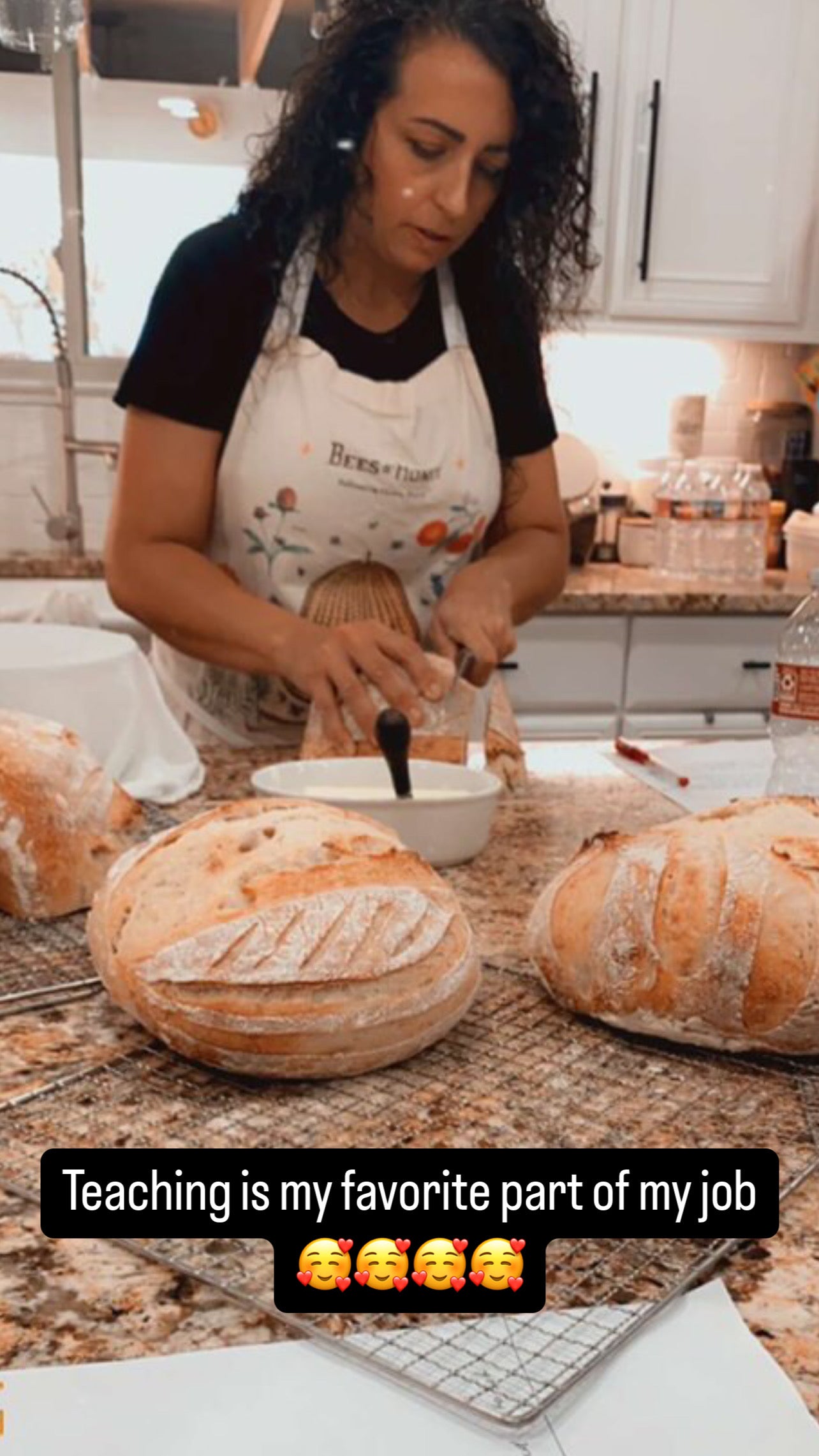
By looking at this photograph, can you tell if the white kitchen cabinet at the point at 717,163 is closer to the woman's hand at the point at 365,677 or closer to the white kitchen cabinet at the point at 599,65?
the white kitchen cabinet at the point at 599,65

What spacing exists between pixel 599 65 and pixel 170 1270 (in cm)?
281

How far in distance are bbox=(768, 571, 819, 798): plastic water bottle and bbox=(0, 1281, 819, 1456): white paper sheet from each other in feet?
2.03

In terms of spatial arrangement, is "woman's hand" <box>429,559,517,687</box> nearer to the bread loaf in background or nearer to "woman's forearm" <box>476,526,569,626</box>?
the bread loaf in background

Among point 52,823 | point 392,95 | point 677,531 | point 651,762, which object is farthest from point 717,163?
point 52,823

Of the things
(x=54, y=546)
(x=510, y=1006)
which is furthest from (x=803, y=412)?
(x=510, y=1006)

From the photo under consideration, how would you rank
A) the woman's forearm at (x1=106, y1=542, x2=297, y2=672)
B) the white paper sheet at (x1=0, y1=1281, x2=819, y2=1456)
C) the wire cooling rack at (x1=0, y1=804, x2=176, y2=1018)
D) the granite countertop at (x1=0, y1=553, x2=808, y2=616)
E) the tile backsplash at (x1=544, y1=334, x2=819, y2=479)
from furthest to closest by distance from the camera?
the tile backsplash at (x1=544, y1=334, x2=819, y2=479), the granite countertop at (x1=0, y1=553, x2=808, y2=616), the woman's forearm at (x1=106, y1=542, x2=297, y2=672), the wire cooling rack at (x1=0, y1=804, x2=176, y2=1018), the white paper sheet at (x1=0, y1=1281, x2=819, y2=1456)

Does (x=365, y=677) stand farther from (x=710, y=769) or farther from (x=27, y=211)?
(x=27, y=211)

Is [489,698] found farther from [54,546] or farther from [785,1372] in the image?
[54,546]

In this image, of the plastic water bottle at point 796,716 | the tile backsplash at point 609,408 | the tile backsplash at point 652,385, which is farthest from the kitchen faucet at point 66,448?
the plastic water bottle at point 796,716

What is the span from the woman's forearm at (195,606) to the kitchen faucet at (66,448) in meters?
1.48

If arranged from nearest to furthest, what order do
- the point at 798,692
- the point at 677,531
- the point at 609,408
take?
the point at 798,692 < the point at 677,531 < the point at 609,408

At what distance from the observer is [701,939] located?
27.9 inches

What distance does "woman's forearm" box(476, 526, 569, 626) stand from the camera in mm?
1583

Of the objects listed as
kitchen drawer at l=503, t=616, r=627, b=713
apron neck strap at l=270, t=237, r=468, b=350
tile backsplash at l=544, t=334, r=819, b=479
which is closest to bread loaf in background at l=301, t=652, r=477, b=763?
apron neck strap at l=270, t=237, r=468, b=350
